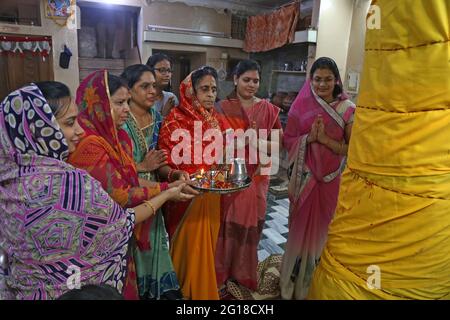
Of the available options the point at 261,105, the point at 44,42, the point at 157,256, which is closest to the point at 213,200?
the point at 157,256

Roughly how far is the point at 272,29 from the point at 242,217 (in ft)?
14.2

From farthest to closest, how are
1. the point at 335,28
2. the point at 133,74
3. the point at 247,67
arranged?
the point at 335,28
the point at 247,67
the point at 133,74

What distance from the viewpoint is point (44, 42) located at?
4703 millimetres

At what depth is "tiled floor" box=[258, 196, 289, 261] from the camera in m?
2.72

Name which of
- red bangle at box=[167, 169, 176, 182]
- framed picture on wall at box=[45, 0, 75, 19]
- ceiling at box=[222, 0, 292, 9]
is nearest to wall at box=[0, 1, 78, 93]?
framed picture on wall at box=[45, 0, 75, 19]

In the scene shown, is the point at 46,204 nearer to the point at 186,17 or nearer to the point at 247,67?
the point at 247,67

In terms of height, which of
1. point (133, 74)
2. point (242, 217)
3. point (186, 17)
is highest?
point (186, 17)

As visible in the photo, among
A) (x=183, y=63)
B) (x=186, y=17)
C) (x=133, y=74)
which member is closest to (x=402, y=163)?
(x=133, y=74)

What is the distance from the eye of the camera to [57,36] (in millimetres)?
4758

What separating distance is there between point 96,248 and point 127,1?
494cm

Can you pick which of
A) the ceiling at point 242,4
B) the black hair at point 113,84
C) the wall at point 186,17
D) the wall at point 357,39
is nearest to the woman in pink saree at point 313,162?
the black hair at point 113,84

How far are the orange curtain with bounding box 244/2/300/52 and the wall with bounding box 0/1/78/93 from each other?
3030 millimetres

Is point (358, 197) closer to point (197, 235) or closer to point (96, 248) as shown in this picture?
point (96, 248)

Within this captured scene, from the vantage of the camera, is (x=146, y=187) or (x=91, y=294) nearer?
(x=91, y=294)
